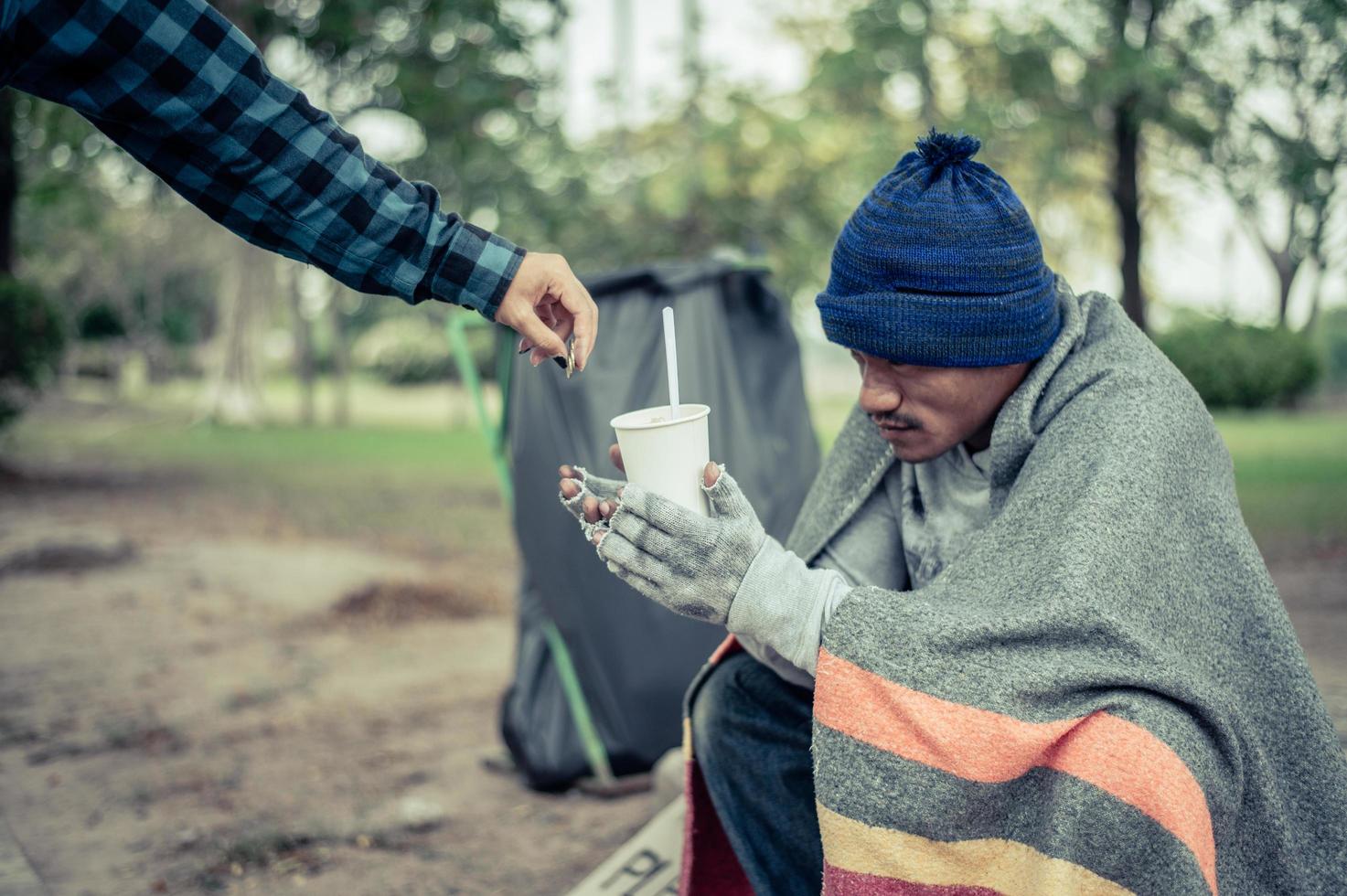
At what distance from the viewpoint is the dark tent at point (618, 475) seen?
2729 mm

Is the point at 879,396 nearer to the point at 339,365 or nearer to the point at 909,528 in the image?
the point at 909,528

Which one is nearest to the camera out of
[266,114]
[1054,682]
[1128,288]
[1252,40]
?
[1054,682]

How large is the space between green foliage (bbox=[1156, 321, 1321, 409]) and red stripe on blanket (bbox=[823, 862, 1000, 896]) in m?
17.5

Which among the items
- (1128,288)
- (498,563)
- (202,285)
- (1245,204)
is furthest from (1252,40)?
(202,285)

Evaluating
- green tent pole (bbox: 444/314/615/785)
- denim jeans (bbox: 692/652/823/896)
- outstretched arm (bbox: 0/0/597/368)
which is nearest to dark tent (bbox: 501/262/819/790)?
green tent pole (bbox: 444/314/615/785)

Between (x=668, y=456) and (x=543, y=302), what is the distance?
430mm

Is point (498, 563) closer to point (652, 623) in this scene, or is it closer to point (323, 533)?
point (323, 533)

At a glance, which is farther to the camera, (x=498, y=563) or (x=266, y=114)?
(x=498, y=563)

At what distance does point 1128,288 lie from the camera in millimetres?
8570

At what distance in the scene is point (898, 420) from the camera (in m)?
1.68

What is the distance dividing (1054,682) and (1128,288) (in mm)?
8083

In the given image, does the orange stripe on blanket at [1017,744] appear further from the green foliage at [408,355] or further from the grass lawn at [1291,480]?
the green foliage at [408,355]

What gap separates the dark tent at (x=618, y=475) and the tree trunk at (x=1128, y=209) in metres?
6.20

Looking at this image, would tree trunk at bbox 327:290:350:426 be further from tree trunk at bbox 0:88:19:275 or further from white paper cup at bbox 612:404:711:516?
white paper cup at bbox 612:404:711:516
